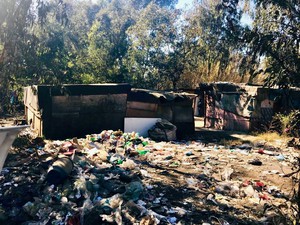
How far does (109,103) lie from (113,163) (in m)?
3.98

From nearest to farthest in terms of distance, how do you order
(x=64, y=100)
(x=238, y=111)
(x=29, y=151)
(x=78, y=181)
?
1. (x=78, y=181)
2. (x=29, y=151)
3. (x=64, y=100)
4. (x=238, y=111)

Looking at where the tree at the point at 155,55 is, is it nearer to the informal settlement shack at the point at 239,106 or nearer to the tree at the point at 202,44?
the tree at the point at 202,44

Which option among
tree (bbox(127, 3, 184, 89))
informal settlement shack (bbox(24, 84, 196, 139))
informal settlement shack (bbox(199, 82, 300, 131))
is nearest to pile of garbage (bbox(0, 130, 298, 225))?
informal settlement shack (bbox(24, 84, 196, 139))

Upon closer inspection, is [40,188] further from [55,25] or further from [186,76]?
[186,76]

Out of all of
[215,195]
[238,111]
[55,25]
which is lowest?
[215,195]

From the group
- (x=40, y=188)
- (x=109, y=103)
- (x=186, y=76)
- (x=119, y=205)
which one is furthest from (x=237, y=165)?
(x=186, y=76)

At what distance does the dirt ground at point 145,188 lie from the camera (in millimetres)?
3857

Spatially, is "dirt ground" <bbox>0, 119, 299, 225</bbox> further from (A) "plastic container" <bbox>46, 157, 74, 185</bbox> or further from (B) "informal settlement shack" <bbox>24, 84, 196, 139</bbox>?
(B) "informal settlement shack" <bbox>24, 84, 196, 139</bbox>

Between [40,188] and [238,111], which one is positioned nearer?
[40,188]

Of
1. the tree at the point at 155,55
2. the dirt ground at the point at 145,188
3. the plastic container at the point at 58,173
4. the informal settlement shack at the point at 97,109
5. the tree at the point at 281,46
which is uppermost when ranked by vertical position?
the tree at the point at 155,55

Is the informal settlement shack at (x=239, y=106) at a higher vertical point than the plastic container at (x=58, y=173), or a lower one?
higher

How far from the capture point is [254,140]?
31.6ft

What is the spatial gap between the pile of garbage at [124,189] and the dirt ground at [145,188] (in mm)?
12

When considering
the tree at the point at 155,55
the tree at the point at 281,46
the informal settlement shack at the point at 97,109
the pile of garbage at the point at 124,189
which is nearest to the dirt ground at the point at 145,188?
the pile of garbage at the point at 124,189
